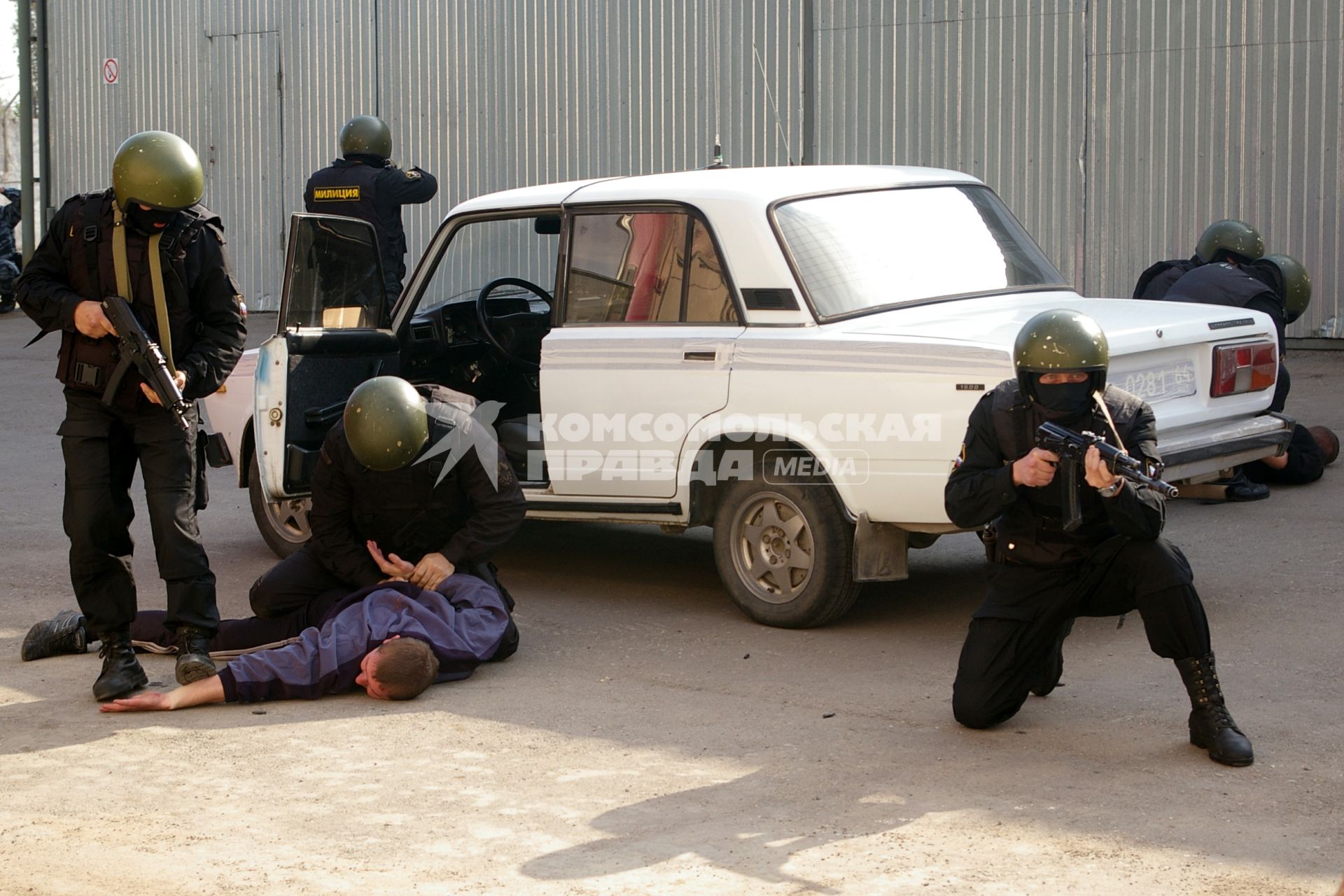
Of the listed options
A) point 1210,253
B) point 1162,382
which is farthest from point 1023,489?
point 1210,253

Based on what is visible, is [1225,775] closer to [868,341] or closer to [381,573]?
[868,341]

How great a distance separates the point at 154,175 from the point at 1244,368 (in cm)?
425

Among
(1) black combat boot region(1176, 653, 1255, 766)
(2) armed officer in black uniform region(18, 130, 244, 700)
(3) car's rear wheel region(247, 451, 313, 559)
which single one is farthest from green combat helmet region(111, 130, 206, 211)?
(1) black combat boot region(1176, 653, 1255, 766)

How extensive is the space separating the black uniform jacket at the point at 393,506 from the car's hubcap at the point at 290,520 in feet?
5.61

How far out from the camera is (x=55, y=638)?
6.43m

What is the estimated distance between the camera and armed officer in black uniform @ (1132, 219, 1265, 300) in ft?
30.3

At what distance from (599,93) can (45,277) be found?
10934mm

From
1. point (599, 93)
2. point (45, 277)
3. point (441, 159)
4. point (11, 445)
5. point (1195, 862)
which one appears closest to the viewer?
point (1195, 862)

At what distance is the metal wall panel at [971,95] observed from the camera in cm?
→ 1373

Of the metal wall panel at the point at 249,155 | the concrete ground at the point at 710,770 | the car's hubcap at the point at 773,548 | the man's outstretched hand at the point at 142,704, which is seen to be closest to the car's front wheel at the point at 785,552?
the car's hubcap at the point at 773,548

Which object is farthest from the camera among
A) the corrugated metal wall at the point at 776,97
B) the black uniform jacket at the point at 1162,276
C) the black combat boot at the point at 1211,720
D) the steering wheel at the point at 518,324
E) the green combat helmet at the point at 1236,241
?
the corrugated metal wall at the point at 776,97

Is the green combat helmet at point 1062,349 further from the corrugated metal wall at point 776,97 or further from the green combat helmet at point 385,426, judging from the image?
the corrugated metal wall at point 776,97

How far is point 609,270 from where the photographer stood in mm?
7086

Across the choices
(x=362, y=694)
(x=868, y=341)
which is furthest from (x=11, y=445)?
(x=868, y=341)
